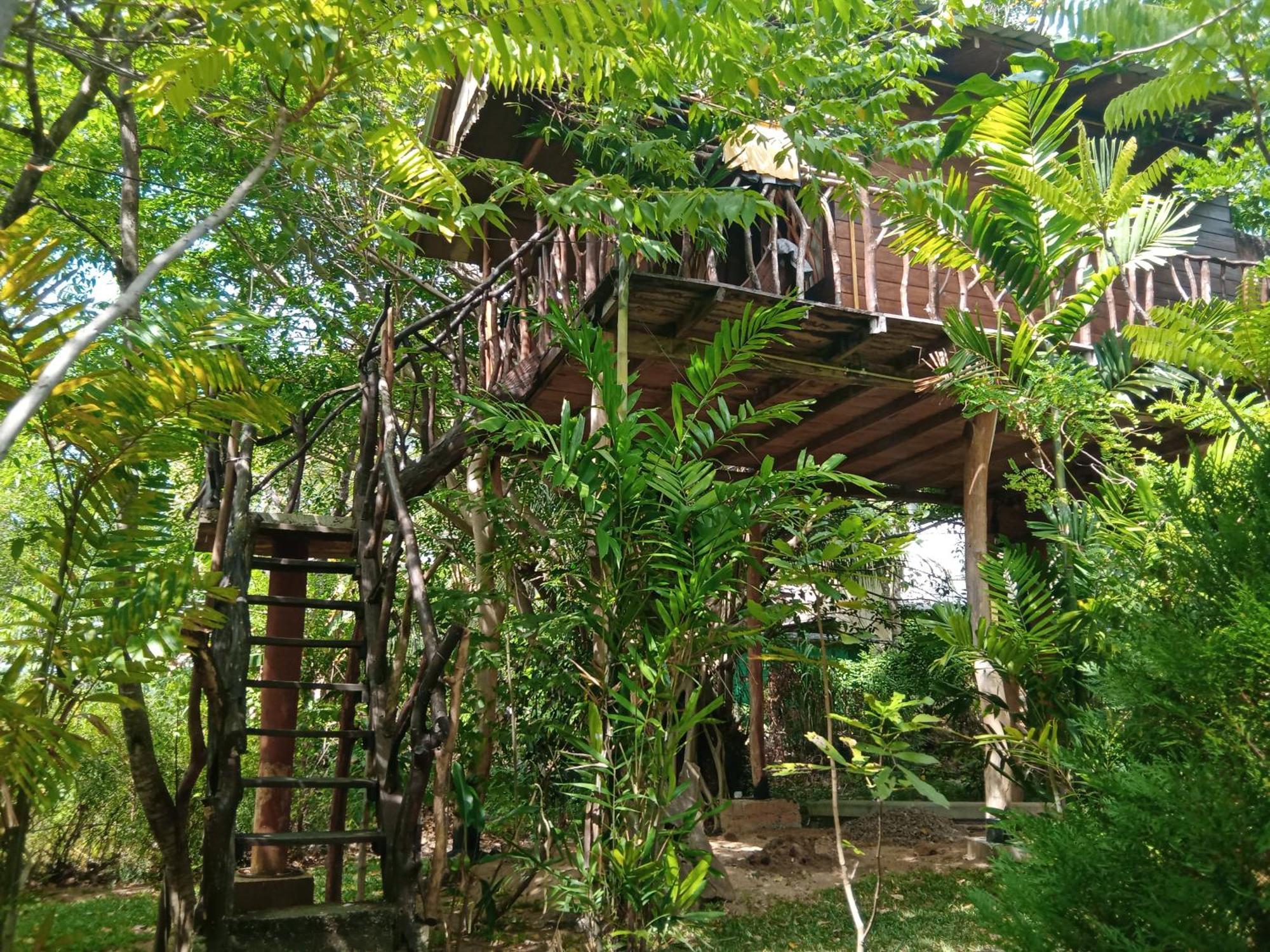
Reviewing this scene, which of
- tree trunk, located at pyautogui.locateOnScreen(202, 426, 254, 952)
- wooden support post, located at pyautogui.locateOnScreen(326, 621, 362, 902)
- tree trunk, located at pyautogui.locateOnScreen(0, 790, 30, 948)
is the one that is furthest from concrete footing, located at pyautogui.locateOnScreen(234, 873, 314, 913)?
tree trunk, located at pyautogui.locateOnScreen(0, 790, 30, 948)

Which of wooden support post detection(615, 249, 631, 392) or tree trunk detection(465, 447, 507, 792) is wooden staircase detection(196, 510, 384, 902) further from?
wooden support post detection(615, 249, 631, 392)

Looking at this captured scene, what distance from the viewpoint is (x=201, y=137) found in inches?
Answer: 294

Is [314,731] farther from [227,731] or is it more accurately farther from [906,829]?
[906,829]

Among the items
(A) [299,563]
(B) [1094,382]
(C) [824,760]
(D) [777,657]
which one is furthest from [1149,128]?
(A) [299,563]

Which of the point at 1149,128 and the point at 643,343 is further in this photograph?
the point at 1149,128

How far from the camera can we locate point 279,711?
16.4ft

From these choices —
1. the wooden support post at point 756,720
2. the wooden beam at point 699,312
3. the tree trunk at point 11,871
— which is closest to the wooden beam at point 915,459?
the wooden support post at point 756,720

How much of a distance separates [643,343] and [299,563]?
2434 mm

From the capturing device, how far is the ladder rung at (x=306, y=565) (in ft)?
14.8

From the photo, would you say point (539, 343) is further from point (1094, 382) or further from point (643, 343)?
point (1094, 382)

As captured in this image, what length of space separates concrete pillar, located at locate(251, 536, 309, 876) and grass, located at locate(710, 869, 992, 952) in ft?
7.32

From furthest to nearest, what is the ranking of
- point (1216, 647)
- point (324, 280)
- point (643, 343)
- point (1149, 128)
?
point (1149, 128)
point (324, 280)
point (643, 343)
point (1216, 647)

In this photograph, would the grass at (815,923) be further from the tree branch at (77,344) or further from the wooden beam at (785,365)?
the tree branch at (77,344)

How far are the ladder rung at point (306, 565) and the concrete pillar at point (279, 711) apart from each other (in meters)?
0.08
